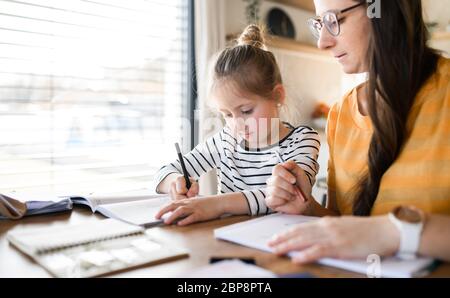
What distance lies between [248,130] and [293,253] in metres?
0.71

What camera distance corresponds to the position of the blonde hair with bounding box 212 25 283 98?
1290 millimetres

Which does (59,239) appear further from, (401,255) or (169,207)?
(401,255)

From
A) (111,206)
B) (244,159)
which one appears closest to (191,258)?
(111,206)

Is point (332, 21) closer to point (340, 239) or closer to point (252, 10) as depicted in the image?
point (340, 239)

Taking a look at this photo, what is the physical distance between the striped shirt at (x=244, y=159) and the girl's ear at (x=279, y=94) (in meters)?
0.11

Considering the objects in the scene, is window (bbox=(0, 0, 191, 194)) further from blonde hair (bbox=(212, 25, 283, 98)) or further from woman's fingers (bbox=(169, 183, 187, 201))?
woman's fingers (bbox=(169, 183, 187, 201))

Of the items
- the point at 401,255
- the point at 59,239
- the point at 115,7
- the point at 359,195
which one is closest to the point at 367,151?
the point at 359,195

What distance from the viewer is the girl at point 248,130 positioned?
1.27 metres

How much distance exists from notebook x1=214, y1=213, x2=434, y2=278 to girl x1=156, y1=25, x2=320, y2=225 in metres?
0.37

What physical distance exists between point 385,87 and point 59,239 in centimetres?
72

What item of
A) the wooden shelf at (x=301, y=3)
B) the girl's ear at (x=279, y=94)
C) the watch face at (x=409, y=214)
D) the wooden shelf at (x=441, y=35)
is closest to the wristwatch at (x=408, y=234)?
the watch face at (x=409, y=214)

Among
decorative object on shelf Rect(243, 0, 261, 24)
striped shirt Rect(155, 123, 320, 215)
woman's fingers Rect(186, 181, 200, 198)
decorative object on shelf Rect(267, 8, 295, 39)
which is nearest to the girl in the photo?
striped shirt Rect(155, 123, 320, 215)

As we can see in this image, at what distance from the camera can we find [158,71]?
2.76m

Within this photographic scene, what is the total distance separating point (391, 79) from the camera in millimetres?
887
